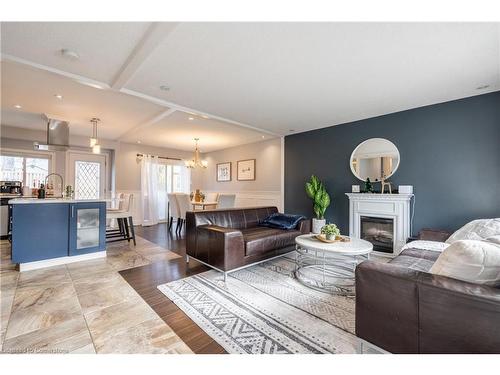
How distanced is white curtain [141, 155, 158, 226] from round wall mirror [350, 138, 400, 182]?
17.9 feet

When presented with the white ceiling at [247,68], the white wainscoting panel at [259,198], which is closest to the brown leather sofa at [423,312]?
the white ceiling at [247,68]

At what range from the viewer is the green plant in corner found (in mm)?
4359

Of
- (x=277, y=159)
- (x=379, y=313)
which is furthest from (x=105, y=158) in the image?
(x=379, y=313)

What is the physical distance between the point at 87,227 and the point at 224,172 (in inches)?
174

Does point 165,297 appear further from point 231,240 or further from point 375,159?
point 375,159

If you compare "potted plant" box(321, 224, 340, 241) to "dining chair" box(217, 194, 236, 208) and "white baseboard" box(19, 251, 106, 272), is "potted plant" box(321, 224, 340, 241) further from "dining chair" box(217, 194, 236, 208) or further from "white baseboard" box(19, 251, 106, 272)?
"white baseboard" box(19, 251, 106, 272)

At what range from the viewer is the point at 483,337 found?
100 cm

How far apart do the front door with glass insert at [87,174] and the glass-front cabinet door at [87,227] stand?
3.16 meters

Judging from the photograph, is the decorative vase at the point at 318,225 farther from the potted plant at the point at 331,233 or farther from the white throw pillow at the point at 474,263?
the white throw pillow at the point at 474,263

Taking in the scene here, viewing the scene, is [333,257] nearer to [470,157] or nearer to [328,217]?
[328,217]

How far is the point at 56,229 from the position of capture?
3041mm

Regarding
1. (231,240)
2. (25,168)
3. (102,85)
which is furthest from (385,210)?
(25,168)

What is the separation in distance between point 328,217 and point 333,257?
50.6 inches

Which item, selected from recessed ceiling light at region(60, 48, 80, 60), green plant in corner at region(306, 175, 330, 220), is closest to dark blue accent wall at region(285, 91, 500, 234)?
green plant in corner at region(306, 175, 330, 220)
